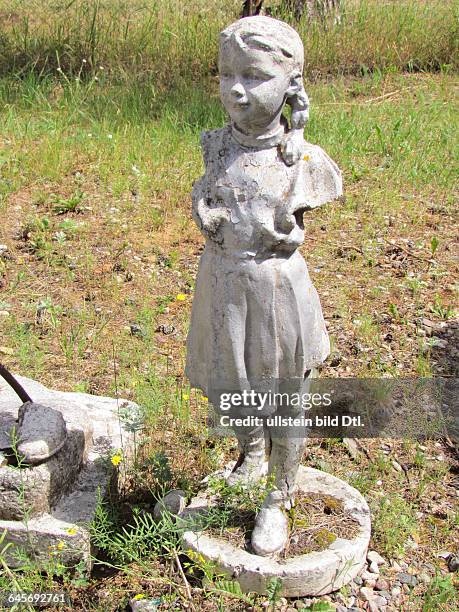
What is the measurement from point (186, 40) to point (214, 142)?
237 inches

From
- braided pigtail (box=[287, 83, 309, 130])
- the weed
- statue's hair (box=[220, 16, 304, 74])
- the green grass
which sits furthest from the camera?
the green grass

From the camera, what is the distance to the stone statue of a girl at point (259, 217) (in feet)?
7.68

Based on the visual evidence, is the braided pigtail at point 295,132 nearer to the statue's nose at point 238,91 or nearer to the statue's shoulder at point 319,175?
the statue's shoulder at point 319,175

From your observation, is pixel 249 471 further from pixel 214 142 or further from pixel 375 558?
pixel 214 142

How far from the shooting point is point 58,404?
3.50 m

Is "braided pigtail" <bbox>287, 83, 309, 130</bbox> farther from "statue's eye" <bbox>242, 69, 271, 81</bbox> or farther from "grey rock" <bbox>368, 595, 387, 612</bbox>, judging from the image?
"grey rock" <bbox>368, 595, 387, 612</bbox>

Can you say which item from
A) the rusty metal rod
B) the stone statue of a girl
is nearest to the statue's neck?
the stone statue of a girl

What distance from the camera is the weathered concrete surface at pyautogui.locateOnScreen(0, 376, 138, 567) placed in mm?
3008

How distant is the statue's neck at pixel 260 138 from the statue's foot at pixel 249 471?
1.23 m

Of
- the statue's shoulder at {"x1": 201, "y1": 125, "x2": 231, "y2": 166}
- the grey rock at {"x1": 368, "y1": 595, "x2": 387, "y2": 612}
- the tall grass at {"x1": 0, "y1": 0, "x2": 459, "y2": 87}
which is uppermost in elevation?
the statue's shoulder at {"x1": 201, "y1": 125, "x2": 231, "y2": 166}

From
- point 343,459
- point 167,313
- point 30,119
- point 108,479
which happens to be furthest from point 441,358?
point 30,119

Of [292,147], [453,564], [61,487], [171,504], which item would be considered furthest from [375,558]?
[292,147]

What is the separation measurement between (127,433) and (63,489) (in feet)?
1.78

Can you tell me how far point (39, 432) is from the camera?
308cm
